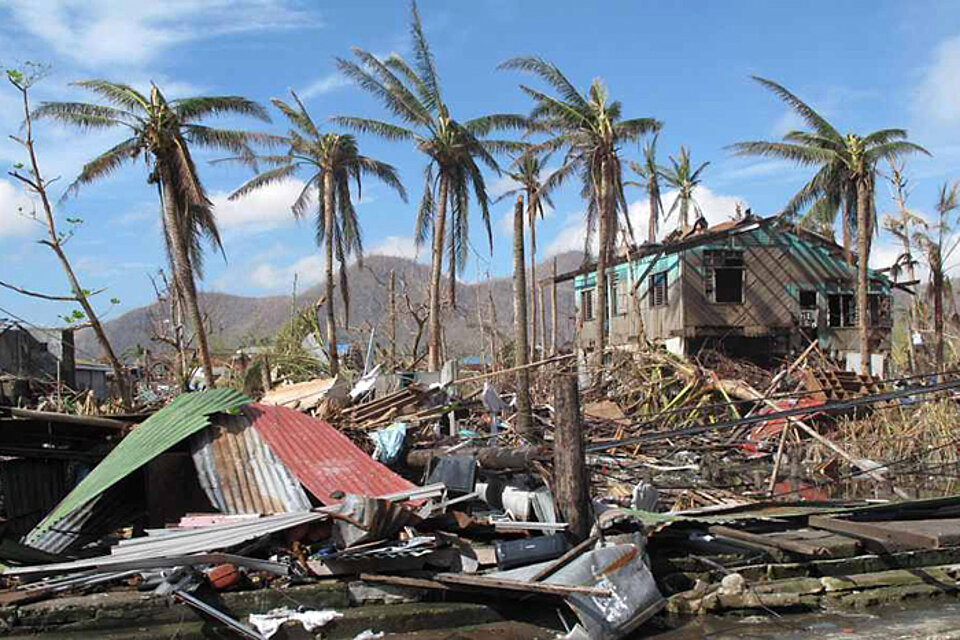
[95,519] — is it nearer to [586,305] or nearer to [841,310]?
[841,310]

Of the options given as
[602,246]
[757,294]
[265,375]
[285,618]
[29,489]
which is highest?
[602,246]

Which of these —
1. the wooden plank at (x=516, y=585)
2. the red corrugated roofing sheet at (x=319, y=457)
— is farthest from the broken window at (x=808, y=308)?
the wooden plank at (x=516, y=585)

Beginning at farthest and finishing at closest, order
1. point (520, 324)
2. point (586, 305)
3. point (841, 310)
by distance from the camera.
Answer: point (586, 305)
point (841, 310)
point (520, 324)

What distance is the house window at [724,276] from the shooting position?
28.2m

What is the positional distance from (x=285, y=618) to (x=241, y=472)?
6.77 feet

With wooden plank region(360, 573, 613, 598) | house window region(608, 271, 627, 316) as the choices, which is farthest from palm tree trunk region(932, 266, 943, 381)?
wooden plank region(360, 573, 613, 598)

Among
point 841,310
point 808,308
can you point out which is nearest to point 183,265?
point 808,308

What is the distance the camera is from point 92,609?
6.80m

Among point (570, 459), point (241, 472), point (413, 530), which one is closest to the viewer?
point (413, 530)

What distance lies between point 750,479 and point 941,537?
688 cm

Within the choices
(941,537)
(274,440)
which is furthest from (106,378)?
(941,537)

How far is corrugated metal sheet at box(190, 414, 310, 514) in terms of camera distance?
325 inches

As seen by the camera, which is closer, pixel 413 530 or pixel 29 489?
pixel 413 530

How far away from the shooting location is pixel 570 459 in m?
7.92
